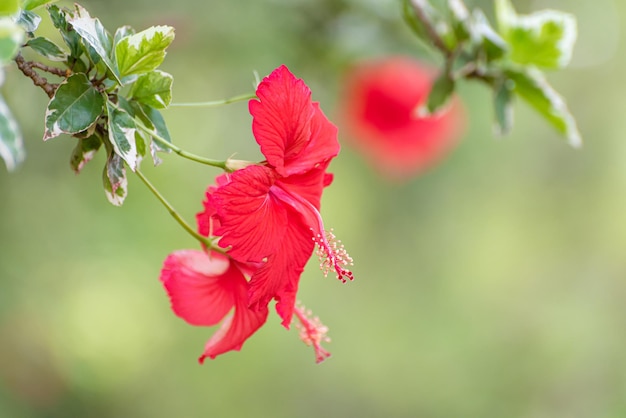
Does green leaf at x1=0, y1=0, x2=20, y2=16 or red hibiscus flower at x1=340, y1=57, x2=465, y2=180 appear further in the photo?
red hibiscus flower at x1=340, y1=57, x2=465, y2=180

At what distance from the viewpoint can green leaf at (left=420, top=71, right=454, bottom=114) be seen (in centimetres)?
103

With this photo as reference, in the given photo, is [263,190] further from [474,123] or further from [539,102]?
[474,123]

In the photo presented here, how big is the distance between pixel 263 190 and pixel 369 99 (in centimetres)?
131

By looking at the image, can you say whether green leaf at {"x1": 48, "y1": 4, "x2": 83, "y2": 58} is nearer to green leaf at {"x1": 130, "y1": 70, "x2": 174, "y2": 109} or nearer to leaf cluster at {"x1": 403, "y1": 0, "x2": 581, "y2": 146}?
green leaf at {"x1": 130, "y1": 70, "x2": 174, "y2": 109}

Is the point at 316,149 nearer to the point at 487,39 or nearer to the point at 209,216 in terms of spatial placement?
the point at 209,216

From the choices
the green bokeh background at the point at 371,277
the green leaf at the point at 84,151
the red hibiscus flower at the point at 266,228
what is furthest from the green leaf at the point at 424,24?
the green bokeh background at the point at 371,277

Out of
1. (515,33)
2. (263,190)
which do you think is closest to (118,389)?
(515,33)

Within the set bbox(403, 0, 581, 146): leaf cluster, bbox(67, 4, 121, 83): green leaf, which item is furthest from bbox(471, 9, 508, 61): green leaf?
bbox(67, 4, 121, 83): green leaf

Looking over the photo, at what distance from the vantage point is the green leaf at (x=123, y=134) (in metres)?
0.56

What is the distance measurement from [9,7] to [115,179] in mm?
169

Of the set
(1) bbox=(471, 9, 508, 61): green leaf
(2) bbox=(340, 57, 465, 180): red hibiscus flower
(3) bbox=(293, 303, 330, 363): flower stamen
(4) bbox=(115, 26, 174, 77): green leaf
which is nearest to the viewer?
(4) bbox=(115, 26, 174, 77): green leaf

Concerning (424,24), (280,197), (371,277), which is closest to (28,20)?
(280,197)

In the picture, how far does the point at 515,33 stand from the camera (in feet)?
3.38

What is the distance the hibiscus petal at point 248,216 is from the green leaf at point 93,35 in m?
0.12
